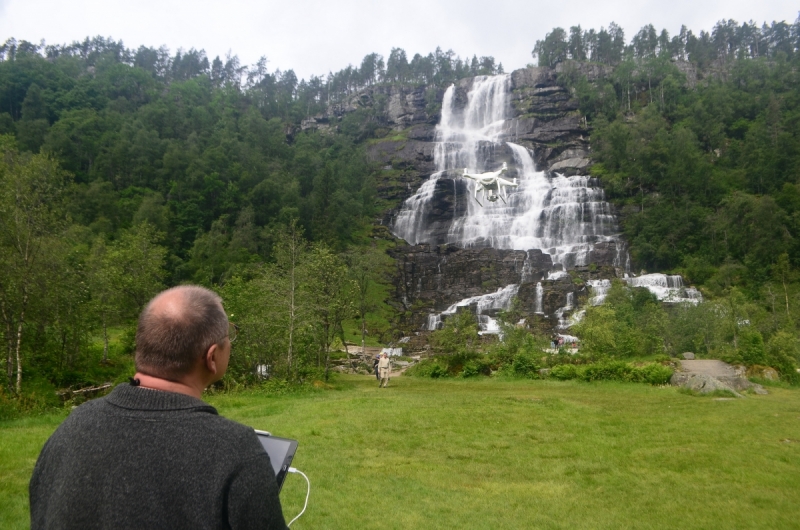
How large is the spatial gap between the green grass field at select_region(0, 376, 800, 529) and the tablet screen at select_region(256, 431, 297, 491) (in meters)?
3.86

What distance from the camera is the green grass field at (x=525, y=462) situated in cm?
629

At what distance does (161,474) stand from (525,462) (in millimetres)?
7329

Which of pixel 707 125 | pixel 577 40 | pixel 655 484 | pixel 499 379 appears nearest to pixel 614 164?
pixel 707 125

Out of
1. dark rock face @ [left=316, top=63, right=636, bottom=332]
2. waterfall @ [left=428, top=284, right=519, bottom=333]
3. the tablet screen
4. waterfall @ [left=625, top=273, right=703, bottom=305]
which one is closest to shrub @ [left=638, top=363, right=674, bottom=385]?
the tablet screen

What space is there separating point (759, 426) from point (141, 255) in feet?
79.9

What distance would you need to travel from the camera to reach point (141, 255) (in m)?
26.5

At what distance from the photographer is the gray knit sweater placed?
189cm

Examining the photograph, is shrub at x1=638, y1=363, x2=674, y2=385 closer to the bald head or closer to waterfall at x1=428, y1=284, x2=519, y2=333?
the bald head

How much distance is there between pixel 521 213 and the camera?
5972 cm

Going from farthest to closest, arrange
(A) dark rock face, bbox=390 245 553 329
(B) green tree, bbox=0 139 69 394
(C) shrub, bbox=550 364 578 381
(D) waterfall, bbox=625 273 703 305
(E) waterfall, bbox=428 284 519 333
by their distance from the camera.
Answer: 1. (A) dark rock face, bbox=390 245 553 329
2. (E) waterfall, bbox=428 284 519 333
3. (D) waterfall, bbox=625 273 703 305
4. (C) shrub, bbox=550 364 578 381
5. (B) green tree, bbox=0 139 69 394

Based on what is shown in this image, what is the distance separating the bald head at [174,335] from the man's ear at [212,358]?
0.05 ft

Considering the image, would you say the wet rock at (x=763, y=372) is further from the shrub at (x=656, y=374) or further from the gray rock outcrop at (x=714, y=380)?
the shrub at (x=656, y=374)

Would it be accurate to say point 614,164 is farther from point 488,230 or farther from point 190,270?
point 190,270

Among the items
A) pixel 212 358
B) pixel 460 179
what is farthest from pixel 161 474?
pixel 460 179
